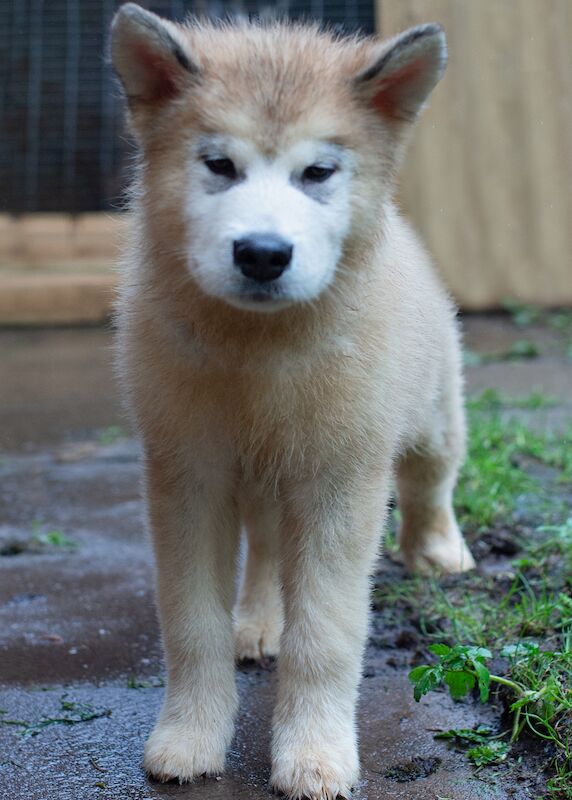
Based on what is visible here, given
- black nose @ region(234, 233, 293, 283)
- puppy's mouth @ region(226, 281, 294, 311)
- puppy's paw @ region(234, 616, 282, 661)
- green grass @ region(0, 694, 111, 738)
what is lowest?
puppy's paw @ region(234, 616, 282, 661)

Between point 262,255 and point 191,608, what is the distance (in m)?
1.05

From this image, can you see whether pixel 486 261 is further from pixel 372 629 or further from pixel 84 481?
pixel 372 629

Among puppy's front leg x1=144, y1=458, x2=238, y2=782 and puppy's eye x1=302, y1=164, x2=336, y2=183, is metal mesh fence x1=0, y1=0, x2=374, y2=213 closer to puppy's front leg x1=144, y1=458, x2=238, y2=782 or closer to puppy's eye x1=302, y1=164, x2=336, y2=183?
puppy's front leg x1=144, y1=458, x2=238, y2=782

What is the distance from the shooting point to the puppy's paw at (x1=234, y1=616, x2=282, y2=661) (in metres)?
3.73

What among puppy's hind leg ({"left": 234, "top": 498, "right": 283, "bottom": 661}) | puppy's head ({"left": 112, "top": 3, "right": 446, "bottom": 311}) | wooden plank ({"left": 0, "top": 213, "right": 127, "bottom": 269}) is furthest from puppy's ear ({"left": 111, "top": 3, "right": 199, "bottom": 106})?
wooden plank ({"left": 0, "top": 213, "right": 127, "bottom": 269})

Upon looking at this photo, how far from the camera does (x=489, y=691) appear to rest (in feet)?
10.6

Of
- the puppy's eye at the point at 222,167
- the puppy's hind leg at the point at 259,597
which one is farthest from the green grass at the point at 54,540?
the puppy's eye at the point at 222,167

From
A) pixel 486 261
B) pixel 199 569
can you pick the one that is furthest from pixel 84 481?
pixel 486 261

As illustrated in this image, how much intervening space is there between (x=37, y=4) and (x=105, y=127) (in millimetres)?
1256

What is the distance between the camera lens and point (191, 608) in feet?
10.0

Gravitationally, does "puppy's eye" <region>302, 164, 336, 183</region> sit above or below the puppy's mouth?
above

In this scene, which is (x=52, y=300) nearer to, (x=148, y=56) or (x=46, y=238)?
(x=46, y=238)

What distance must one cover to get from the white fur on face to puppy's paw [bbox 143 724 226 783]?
115 centimetres

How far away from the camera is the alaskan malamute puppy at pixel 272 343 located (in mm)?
2662
